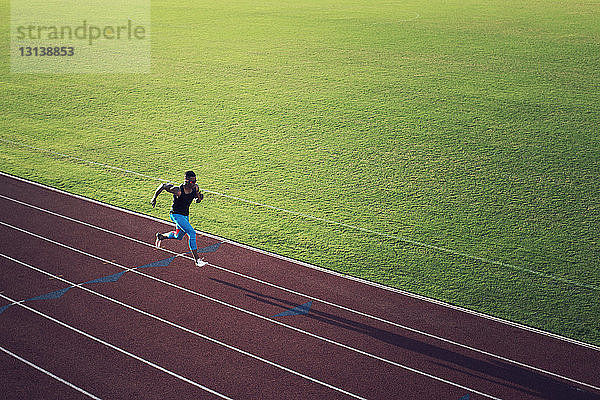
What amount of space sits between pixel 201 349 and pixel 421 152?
9.07 meters

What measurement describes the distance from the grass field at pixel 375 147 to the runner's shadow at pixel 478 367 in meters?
1.25

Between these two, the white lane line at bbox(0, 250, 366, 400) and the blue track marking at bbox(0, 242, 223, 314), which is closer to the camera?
the white lane line at bbox(0, 250, 366, 400)

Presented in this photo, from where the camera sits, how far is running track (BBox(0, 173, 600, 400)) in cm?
726

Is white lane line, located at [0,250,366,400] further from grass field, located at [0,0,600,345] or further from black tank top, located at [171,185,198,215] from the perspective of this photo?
grass field, located at [0,0,600,345]

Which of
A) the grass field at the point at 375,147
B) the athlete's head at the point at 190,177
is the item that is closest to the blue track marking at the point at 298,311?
the grass field at the point at 375,147

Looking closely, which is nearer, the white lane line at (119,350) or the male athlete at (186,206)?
the white lane line at (119,350)

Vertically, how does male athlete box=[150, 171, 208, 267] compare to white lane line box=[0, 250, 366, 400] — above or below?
above

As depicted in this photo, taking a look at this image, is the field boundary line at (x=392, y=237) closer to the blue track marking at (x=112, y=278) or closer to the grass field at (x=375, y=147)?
the grass field at (x=375, y=147)

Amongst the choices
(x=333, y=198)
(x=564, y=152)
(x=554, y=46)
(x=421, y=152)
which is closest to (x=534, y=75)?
(x=554, y=46)

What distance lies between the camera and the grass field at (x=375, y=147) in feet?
34.0

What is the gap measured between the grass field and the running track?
762 millimetres

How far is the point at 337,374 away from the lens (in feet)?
24.5


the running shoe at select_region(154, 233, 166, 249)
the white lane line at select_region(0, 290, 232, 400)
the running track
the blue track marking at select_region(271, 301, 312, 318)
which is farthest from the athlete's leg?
the white lane line at select_region(0, 290, 232, 400)

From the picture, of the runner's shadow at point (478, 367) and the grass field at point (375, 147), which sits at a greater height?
the grass field at point (375, 147)
